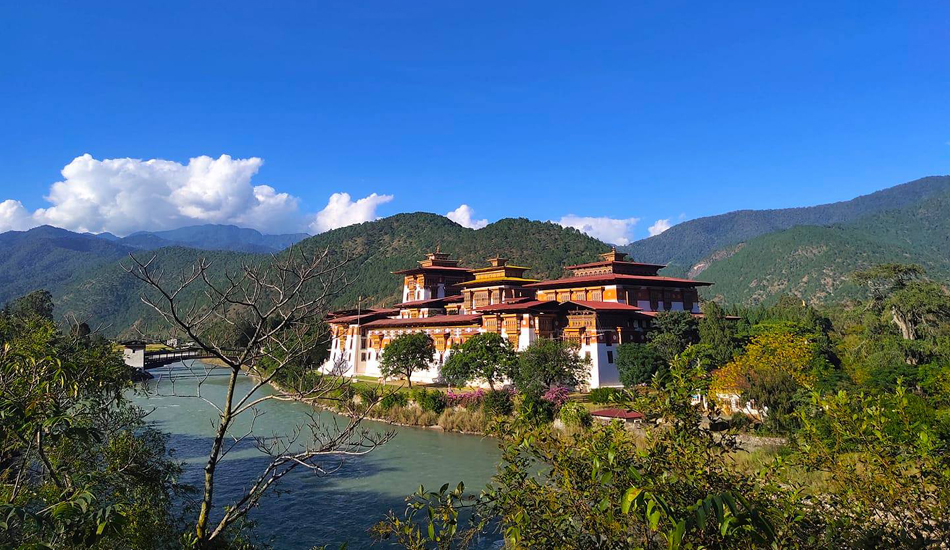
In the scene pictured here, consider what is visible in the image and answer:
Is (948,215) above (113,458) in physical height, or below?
above

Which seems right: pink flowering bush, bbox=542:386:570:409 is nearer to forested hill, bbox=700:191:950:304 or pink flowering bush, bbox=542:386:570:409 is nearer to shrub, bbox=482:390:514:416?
shrub, bbox=482:390:514:416

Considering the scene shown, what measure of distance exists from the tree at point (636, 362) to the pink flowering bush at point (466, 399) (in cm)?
917

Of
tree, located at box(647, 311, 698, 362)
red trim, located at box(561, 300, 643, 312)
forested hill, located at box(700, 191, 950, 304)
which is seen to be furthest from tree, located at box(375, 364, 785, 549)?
forested hill, located at box(700, 191, 950, 304)

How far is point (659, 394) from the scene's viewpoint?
17.6 feet

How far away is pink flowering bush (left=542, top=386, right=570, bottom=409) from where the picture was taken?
32219 millimetres

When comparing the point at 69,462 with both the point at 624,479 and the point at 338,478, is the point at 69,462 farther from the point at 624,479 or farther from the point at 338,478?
the point at 338,478

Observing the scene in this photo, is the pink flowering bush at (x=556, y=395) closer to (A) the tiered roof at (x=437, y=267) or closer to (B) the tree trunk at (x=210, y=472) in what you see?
(B) the tree trunk at (x=210, y=472)

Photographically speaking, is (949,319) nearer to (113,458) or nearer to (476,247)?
(113,458)

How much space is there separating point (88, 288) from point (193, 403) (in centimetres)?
14802

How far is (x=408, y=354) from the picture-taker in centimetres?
4338

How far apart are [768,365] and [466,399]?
690 inches

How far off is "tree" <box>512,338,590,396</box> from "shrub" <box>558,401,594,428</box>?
3.89m

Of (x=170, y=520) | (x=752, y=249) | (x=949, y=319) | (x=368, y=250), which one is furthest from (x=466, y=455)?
(x=752, y=249)

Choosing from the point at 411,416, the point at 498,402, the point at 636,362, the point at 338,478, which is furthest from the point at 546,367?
the point at 338,478
